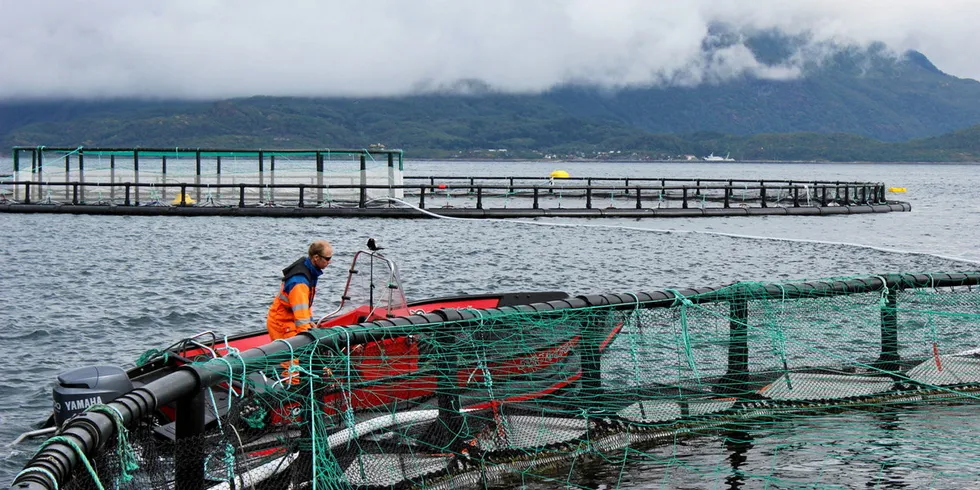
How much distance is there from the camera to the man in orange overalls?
939cm

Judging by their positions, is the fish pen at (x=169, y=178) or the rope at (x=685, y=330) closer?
the rope at (x=685, y=330)

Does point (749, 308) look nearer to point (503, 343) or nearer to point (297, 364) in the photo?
point (503, 343)

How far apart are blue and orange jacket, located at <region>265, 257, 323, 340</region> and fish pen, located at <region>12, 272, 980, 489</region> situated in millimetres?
729

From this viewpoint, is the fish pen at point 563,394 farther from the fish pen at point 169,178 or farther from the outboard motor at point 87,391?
the fish pen at point 169,178

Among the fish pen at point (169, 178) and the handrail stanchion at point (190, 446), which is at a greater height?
the fish pen at point (169, 178)

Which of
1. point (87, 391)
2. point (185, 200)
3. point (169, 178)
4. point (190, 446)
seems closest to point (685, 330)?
point (190, 446)

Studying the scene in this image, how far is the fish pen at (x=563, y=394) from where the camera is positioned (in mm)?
5656

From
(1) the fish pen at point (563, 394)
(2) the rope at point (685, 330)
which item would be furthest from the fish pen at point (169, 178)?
(2) the rope at point (685, 330)

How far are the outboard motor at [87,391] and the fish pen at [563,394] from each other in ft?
2.04

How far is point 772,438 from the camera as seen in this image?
9883 millimetres

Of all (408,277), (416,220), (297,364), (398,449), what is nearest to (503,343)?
(398,449)

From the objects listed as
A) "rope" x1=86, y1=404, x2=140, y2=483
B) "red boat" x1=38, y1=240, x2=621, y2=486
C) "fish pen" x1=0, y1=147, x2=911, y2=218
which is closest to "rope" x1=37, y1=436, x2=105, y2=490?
"rope" x1=86, y1=404, x2=140, y2=483

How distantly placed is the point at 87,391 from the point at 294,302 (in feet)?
6.33

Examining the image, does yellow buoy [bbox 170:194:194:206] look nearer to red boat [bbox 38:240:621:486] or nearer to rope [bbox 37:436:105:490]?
red boat [bbox 38:240:621:486]
